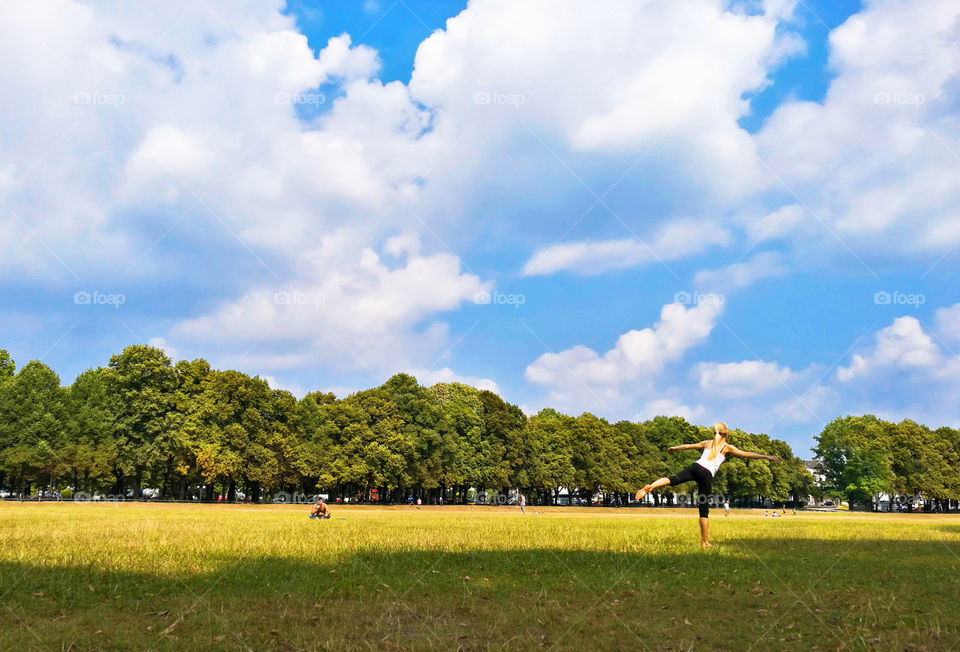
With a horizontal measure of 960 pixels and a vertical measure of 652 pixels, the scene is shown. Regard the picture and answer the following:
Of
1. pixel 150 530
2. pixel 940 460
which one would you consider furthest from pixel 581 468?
pixel 150 530

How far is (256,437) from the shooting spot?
75.8m

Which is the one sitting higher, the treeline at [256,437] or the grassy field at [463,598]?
the treeline at [256,437]

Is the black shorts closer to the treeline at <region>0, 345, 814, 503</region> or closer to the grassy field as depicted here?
the grassy field

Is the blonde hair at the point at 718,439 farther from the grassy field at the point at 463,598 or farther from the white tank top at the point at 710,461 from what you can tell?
the grassy field at the point at 463,598

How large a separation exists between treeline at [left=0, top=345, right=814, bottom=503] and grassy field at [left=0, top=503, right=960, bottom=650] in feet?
193

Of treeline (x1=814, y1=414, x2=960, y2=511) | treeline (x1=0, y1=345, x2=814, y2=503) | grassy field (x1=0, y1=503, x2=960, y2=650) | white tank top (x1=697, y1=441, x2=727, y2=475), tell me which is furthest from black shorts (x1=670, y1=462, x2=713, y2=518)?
treeline (x1=814, y1=414, x2=960, y2=511)

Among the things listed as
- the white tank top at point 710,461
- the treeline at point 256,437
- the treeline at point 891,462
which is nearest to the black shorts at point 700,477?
the white tank top at point 710,461

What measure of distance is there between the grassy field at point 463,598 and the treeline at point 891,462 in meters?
104

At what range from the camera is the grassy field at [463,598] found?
7492 mm

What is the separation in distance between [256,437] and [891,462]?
3923 inches

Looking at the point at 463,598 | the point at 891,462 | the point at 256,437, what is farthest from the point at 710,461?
the point at 891,462

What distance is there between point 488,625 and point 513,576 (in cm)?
402

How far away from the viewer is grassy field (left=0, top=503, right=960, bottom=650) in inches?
295

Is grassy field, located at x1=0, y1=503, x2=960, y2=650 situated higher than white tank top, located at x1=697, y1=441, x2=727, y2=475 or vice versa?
white tank top, located at x1=697, y1=441, x2=727, y2=475
